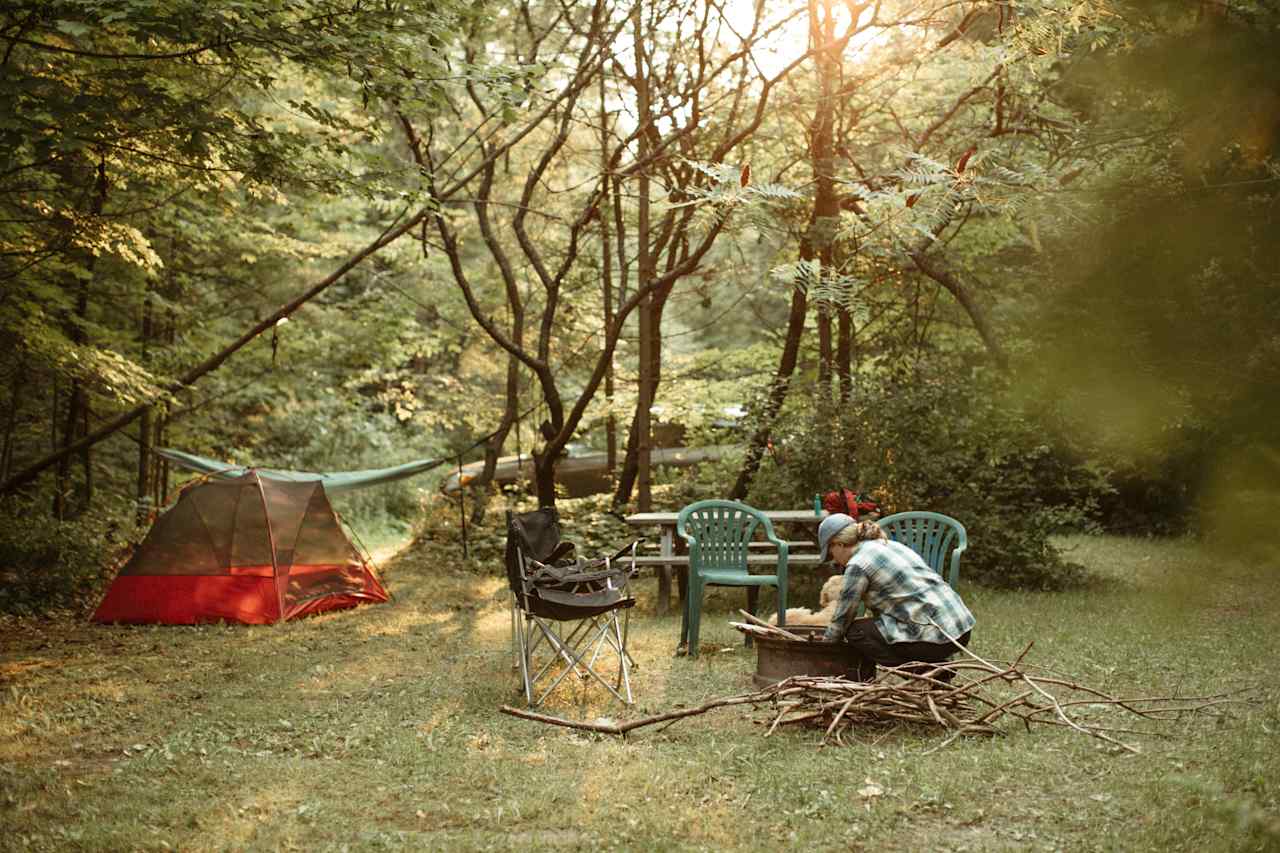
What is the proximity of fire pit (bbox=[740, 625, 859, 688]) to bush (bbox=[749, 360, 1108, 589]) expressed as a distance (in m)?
3.80

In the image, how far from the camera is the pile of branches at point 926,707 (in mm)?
4398

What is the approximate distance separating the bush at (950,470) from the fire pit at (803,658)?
3798 millimetres

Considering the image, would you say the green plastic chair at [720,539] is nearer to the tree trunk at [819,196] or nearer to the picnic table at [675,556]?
the picnic table at [675,556]

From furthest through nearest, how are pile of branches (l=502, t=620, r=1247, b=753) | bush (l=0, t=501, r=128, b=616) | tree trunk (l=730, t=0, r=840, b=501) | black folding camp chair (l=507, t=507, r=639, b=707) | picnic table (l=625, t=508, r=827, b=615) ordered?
tree trunk (l=730, t=0, r=840, b=501)
bush (l=0, t=501, r=128, b=616)
picnic table (l=625, t=508, r=827, b=615)
black folding camp chair (l=507, t=507, r=639, b=707)
pile of branches (l=502, t=620, r=1247, b=753)

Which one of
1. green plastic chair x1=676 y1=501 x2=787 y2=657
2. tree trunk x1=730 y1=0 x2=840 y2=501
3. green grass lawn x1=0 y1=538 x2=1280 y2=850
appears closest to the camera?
green grass lawn x1=0 y1=538 x2=1280 y2=850

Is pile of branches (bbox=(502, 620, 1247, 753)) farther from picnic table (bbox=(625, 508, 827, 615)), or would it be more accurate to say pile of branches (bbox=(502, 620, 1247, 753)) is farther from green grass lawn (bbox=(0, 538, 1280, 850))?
picnic table (bbox=(625, 508, 827, 615))

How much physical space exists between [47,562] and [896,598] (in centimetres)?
699

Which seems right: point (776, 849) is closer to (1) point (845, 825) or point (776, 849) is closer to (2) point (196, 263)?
(1) point (845, 825)

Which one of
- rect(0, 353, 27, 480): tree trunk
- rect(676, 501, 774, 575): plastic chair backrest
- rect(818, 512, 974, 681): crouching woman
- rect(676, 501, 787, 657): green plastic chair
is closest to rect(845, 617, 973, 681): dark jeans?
rect(818, 512, 974, 681): crouching woman

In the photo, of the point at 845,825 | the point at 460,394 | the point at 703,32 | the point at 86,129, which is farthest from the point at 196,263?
the point at 845,825

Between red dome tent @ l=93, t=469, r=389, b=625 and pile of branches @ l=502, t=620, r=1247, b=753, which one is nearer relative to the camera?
pile of branches @ l=502, t=620, r=1247, b=753

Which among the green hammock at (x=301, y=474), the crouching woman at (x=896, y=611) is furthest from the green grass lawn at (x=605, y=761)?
the green hammock at (x=301, y=474)

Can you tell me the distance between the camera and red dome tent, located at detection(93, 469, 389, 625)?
26.0ft

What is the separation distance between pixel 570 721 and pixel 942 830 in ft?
5.97
